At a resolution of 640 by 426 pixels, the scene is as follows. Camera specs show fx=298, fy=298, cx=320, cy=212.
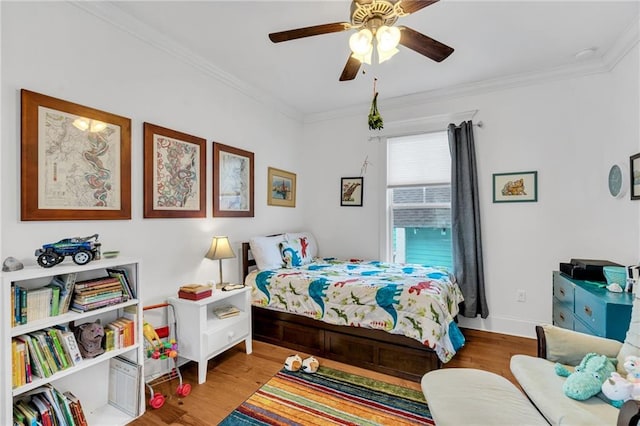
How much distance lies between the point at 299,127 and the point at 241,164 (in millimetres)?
1398

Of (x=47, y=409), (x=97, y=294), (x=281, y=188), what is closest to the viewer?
(x=47, y=409)

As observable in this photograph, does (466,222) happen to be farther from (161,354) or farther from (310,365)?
(161,354)

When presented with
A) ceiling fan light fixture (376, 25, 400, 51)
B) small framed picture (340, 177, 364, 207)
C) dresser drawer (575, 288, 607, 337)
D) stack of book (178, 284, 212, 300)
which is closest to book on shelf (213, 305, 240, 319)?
stack of book (178, 284, 212, 300)

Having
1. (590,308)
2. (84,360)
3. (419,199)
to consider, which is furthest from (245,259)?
(590,308)

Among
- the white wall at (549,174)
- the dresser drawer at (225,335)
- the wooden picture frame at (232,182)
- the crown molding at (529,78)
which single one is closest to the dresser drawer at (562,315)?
the white wall at (549,174)

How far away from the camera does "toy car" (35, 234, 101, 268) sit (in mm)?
1562

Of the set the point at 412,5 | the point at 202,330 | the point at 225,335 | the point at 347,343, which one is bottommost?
the point at 347,343

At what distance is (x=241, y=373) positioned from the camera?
2.42 meters

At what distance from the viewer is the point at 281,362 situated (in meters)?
2.60

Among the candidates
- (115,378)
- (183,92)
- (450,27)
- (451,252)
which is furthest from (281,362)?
(450,27)

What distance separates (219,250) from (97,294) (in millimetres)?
1042

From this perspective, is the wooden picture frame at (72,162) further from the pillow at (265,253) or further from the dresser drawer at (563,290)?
the dresser drawer at (563,290)

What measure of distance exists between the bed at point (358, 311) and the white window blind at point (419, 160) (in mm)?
1108

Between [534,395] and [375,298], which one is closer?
[534,395]
